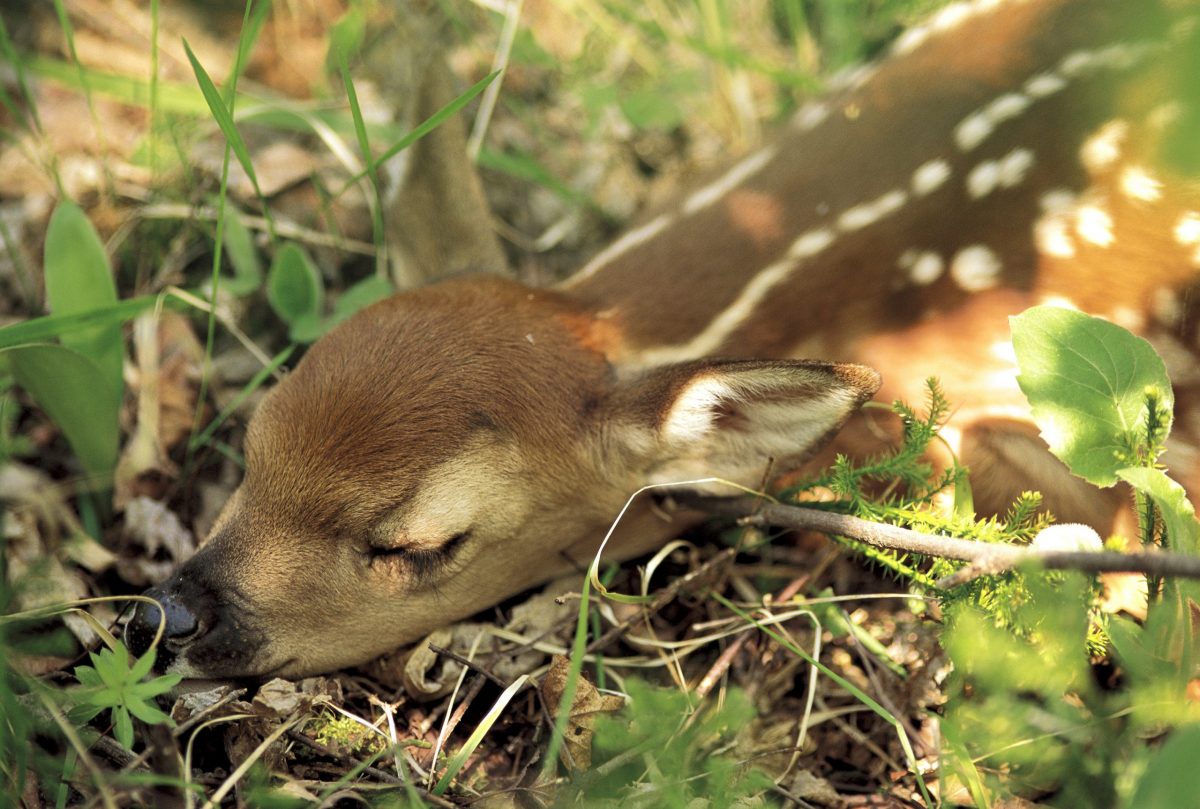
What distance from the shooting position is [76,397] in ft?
9.28

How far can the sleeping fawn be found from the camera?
2461 mm

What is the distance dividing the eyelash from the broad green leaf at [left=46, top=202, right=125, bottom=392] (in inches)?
38.6

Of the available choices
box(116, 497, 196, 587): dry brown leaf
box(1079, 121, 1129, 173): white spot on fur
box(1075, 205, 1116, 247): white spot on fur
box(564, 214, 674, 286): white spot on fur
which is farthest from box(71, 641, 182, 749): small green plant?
box(1079, 121, 1129, 173): white spot on fur

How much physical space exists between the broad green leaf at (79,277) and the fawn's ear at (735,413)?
4.82 feet

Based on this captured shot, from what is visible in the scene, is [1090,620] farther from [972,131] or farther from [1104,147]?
[972,131]

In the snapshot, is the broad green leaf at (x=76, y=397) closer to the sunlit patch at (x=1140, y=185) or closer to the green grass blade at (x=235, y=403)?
the green grass blade at (x=235, y=403)

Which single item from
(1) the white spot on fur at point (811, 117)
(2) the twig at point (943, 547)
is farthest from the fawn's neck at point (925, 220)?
(2) the twig at point (943, 547)

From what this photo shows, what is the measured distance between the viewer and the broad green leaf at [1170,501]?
2.08 metres

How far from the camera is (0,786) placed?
211 centimetres

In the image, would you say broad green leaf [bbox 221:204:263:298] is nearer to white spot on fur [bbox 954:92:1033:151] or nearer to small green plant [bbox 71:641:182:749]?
small green plant [bbox 71:641:182:749]

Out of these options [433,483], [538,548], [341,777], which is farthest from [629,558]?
[341,777]

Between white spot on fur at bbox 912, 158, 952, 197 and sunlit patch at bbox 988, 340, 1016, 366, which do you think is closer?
sunlit patch at bbox 988, 340, 1016, 366

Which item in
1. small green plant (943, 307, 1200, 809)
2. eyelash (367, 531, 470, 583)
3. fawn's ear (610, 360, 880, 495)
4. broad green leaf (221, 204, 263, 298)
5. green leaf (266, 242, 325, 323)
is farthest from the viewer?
broad green leaf (221, 204, 263, 298)

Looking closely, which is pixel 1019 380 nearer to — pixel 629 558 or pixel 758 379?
pixel 758 379
